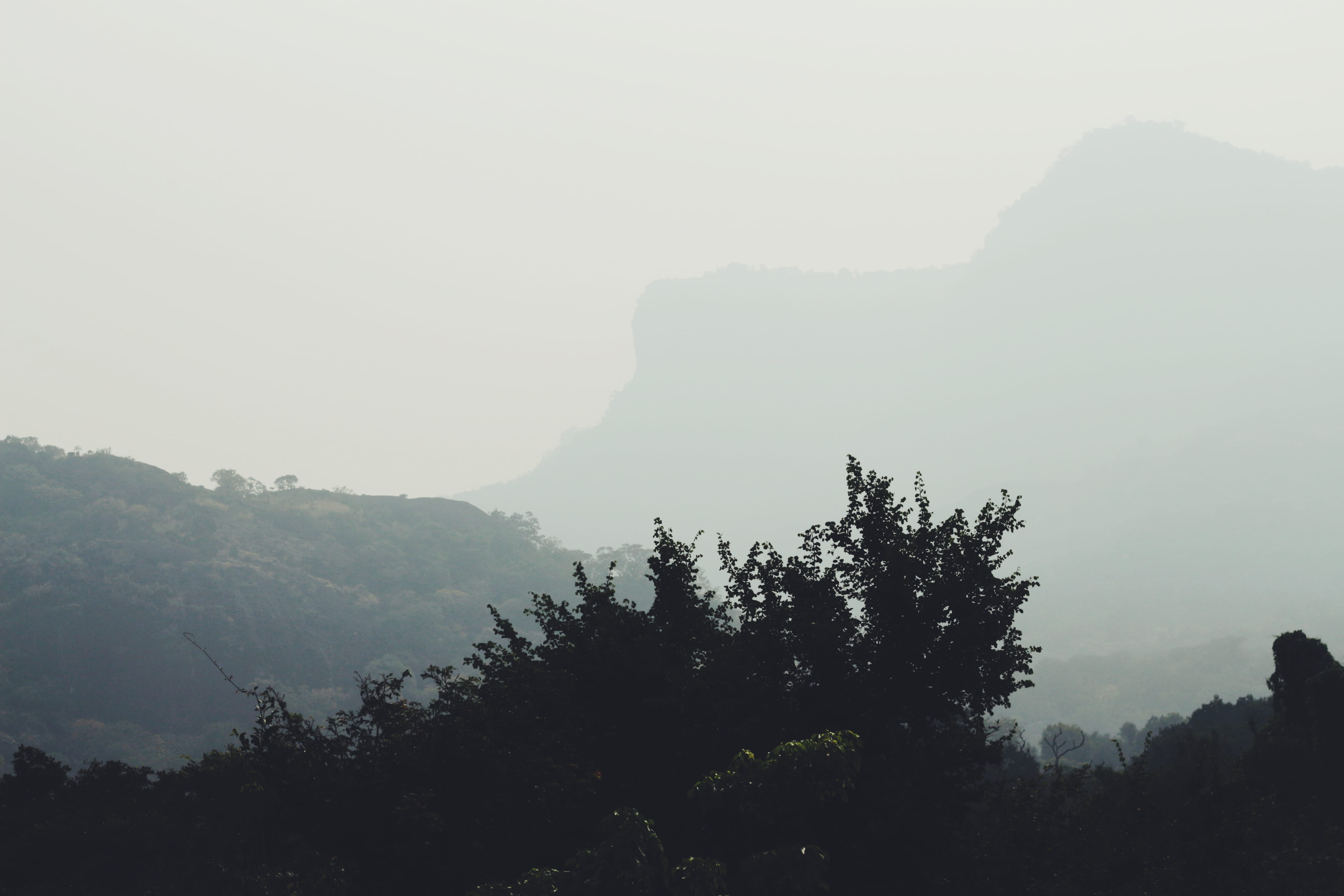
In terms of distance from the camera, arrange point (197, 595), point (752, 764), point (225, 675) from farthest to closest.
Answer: point (197, 595) → point (225, 675) → point (752, 764)

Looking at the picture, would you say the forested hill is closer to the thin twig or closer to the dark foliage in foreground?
the thin twig

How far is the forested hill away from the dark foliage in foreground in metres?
103

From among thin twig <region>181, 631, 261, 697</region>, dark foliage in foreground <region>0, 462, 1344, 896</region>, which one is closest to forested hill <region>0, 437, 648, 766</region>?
thin twig <region>181, 631, 261, 697</region>

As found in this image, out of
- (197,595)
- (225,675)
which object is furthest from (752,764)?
(197,595)

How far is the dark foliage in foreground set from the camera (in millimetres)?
9836

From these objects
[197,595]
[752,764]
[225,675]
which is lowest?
[752,764]

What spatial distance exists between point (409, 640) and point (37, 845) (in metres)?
118

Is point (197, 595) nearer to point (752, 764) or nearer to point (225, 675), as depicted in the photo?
point (225, 675)

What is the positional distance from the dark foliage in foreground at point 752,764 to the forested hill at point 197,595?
103 meters

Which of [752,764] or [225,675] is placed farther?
[225,675]

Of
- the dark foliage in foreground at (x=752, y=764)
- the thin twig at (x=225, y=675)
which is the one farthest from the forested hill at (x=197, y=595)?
the dark foliage in foreground at (x=752, y=764)

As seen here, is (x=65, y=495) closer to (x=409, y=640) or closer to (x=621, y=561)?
(x=409, y=640)

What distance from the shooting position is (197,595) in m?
130

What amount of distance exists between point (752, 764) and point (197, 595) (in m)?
145
